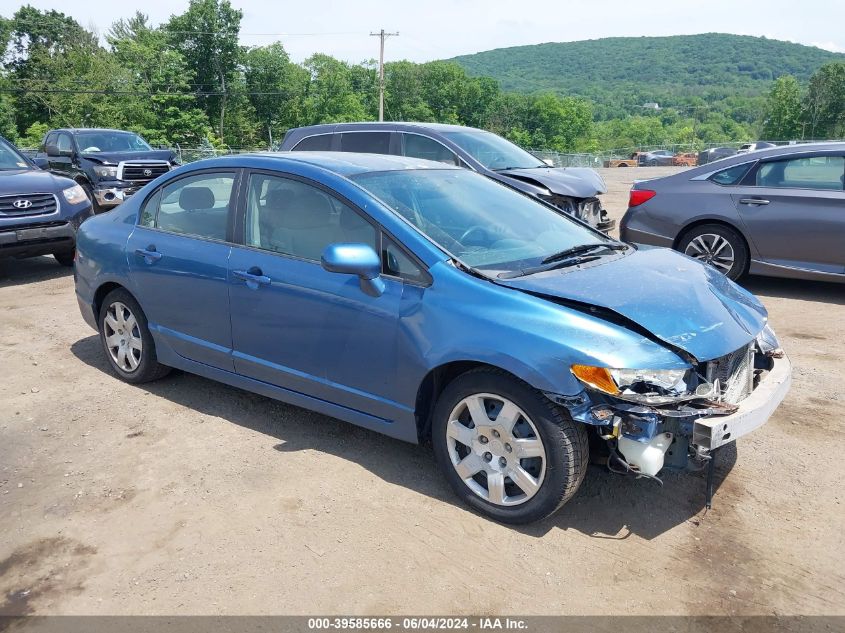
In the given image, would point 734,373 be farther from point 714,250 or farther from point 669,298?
point 714,250

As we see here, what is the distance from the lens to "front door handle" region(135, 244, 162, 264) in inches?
192

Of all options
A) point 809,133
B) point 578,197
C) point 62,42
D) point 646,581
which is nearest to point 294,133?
point 578,197

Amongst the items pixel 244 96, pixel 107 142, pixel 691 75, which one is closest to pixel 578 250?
pixel 107 142

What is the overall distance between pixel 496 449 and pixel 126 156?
1357cm

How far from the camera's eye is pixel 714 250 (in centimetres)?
796

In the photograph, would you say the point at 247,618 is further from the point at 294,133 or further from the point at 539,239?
the point at 294,133

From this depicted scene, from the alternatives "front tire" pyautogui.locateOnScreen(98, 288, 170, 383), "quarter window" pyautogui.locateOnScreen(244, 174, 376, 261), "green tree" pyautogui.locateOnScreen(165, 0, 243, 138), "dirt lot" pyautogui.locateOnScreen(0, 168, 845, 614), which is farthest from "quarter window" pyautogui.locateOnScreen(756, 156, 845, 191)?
"green tree" pyautogui.locateOnScreen(165, 0, 243, 138)

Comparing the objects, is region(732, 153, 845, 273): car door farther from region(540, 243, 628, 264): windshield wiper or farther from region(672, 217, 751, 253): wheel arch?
region(540, 243, 628, 264): windshield wiper

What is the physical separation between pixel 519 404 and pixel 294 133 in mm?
8107

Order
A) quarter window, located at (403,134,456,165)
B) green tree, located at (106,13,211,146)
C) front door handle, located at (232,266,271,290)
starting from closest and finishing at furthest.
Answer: front door handle, located at (232,266,271,290) → quarter window, located at (403,134,456,165) → green tree, located at (106,13,211,146)

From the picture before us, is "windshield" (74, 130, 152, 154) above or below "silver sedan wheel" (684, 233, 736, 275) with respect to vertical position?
above

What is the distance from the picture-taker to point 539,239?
4.22 m

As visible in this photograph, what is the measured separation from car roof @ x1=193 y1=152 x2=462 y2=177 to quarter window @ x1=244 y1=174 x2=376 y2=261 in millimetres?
135

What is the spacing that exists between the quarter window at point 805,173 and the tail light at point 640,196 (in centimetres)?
112
